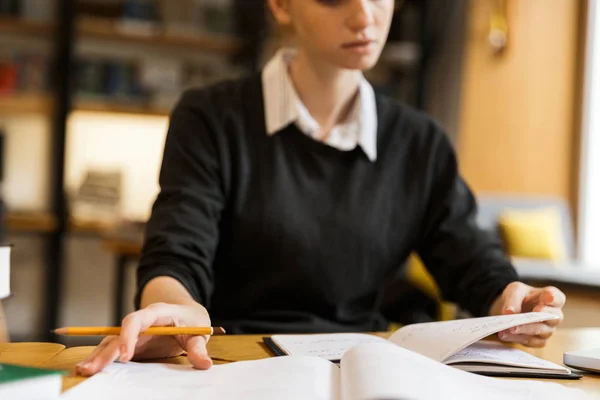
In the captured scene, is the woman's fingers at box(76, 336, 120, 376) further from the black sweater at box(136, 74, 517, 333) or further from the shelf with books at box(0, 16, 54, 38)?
the shelf with books at box(0, 16, 54, 38)

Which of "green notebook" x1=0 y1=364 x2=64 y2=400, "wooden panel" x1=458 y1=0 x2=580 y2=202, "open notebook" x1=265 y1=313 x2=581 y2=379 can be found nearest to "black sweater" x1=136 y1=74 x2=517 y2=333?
"open notebook" x1=265 y1=313 x2=581 y2=379

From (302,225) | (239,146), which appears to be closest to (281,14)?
(239,146)

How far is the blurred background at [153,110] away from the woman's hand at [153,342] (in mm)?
3108

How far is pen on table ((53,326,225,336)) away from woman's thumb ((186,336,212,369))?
16mm

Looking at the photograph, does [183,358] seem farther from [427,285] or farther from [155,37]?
[155,37]

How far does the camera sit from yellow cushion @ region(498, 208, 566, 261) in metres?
3.66

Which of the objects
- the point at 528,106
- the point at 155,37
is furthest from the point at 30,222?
the point at 528,106

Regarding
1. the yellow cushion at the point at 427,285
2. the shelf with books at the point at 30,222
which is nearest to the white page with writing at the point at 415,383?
the yellow cushion at the point at 427,285

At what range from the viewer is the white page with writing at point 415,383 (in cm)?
59

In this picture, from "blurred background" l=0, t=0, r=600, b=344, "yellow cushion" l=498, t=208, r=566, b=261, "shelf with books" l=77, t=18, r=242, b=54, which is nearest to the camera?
"yellow cushion" l=498, t=208, r=566, b=261

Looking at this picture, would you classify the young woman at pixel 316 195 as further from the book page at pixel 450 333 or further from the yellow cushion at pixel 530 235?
the yellow cushion at pixel 530 235

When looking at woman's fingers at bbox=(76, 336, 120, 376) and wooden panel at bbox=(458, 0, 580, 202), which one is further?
wooden panel at bbox=(458, 0, 580, 202)

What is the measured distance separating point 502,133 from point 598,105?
51 cm

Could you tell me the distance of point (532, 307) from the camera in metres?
1.07
